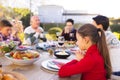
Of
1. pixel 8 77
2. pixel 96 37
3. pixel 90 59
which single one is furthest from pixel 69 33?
pixel 8 77

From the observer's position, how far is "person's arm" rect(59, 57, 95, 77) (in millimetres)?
1488

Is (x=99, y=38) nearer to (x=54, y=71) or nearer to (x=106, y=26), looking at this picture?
(x=54, y=71)

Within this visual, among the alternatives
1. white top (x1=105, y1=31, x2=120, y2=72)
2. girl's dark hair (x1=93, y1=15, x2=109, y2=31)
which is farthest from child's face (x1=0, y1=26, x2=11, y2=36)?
white top (x1=105, y1=31, x2=120, y2=72)

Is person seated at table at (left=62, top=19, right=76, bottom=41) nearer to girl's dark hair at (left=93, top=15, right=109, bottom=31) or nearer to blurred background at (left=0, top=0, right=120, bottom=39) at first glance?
girl's dark hair at (left=93, top=15, right=109, bottom=31)

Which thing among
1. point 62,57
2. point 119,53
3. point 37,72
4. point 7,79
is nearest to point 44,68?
point 37,72

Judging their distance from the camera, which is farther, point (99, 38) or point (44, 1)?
point (44, 1)

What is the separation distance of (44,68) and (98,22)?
57.3 inches

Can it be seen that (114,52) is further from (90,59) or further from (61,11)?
(61,11)

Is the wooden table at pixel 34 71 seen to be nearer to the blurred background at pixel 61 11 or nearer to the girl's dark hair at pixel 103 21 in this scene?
the girl's dark hair at pixel 103 21

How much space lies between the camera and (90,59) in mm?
1565

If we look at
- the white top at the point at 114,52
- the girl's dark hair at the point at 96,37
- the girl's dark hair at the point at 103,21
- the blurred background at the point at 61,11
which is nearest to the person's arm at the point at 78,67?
the girl's dark hair at the point at 96,37

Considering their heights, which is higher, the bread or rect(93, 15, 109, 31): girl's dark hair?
rect(93, 15, 109, 31): girl's dark hair

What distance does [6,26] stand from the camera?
10.4ft

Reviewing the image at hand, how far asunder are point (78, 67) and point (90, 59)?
112mm
